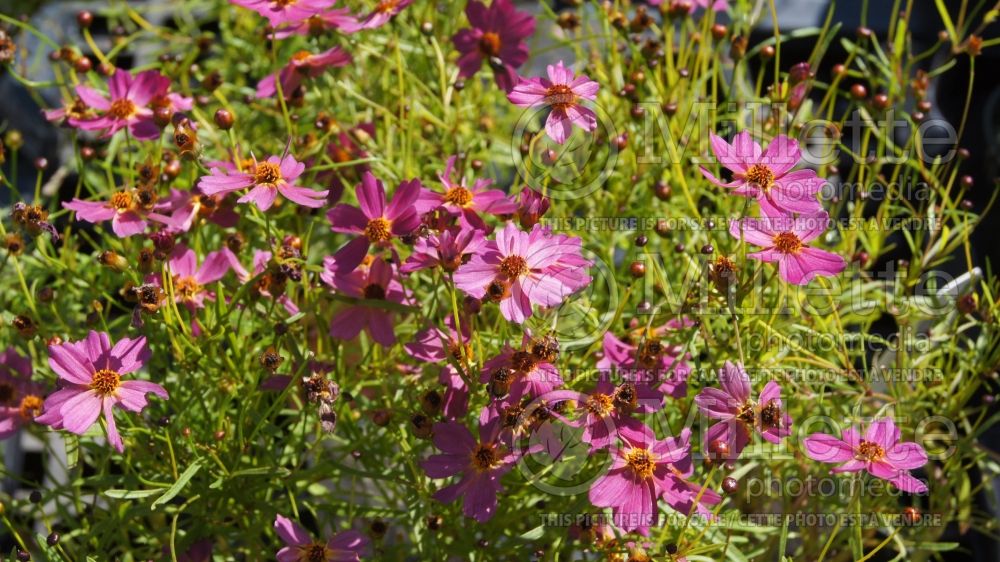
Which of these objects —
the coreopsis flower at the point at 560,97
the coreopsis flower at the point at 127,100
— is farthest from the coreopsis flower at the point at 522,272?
the coreopsis flower at the point at 127,100

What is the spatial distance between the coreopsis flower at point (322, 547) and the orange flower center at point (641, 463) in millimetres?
192

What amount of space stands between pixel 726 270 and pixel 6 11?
1614 millimetres

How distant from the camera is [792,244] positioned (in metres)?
0.69

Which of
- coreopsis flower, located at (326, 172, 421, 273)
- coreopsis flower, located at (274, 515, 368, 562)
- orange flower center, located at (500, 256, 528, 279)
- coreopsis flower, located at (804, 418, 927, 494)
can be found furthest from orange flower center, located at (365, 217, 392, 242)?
coreopsis flower, located at (804, 418, 927, 494)

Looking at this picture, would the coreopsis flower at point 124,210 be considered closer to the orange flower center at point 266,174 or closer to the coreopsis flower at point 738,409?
the orange flower center at point 266,174

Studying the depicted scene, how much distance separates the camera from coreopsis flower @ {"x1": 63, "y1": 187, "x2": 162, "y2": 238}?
0.77 metres

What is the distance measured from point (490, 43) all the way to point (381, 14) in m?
0.10

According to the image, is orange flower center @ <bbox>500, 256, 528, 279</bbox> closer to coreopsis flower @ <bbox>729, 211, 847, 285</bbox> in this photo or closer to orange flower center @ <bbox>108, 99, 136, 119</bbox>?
coreopsis flower @ <bbox>729, 211, 847, 285</bbox>

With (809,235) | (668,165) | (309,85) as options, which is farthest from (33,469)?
(809,235)

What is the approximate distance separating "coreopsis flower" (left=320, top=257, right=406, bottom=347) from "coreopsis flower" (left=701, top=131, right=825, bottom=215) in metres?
0.25

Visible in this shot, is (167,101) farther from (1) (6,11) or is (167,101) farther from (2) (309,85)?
(1) (6,11)

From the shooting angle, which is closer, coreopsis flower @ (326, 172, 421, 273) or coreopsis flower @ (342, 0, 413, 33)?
coreopsis flower @ (326, 172, 421, 273)

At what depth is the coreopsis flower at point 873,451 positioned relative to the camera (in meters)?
0.67

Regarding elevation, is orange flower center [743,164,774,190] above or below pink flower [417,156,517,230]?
above
